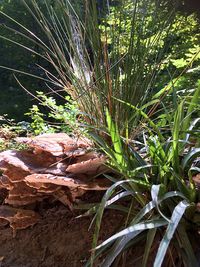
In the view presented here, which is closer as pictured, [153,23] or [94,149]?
[94,149]

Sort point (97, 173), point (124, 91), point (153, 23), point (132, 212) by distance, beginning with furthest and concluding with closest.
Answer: point (153, 23), point (124, 91), point (97, 173), point (132, 212)

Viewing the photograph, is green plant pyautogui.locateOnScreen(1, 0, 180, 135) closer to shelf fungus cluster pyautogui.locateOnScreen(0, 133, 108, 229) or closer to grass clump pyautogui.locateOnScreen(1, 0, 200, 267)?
grass clump pyautogui.locateOnScreen(1, 0, 200, 267)

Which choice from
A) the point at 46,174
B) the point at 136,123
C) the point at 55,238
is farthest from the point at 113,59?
the point at 55,238

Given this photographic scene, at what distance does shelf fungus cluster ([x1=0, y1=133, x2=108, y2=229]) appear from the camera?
1.80m

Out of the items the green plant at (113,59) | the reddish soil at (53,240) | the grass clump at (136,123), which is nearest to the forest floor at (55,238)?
the reddish soil at (53,240)

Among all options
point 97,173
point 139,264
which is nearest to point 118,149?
point 97,173

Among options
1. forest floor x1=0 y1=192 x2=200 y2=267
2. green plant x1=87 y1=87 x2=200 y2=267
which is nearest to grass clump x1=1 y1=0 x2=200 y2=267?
green plant x1=87 y1=87 x2=200 y2=267

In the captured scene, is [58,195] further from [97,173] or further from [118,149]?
[118,149]

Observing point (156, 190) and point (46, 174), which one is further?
point (46, 174)

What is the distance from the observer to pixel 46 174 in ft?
5.90

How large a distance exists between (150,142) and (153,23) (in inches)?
31.9

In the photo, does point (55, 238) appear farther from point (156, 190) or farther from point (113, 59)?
point (113, 59)

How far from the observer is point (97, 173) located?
6.06 feet

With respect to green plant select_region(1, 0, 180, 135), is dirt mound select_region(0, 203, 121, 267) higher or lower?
lower
